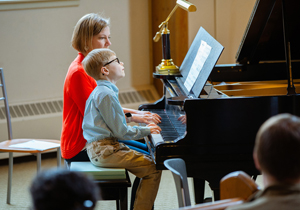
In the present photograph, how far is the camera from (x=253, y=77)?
→ 116 inches

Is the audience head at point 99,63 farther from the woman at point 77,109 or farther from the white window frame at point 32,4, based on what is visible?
the white window frame at point 32,4

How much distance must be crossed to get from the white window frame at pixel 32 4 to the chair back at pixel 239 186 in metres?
3.36

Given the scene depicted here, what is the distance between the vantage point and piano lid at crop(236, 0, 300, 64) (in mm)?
2441

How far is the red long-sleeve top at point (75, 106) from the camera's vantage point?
2461mm

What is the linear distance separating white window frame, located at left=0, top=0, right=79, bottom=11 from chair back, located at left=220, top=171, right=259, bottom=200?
336 centimetres

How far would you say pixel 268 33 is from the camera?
2641mm

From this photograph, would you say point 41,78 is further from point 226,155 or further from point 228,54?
point 226,155

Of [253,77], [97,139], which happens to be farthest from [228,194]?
[253,77]

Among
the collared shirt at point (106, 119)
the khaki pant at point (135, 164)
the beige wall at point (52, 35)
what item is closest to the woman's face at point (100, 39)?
the collared shirt at point (106, 119)

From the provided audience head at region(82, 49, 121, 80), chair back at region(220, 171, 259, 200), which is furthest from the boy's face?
chair back at region(220, 171, 259, 200)

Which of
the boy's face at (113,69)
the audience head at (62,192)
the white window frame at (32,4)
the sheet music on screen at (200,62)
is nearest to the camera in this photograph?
the audience head at (62,192)

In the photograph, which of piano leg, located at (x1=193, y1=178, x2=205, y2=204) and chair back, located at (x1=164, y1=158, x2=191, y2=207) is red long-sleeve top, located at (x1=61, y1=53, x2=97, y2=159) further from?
chair back, located at (x1=164, y1=158, x2=191, y2=207)

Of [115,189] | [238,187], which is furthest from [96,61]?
[238,187]

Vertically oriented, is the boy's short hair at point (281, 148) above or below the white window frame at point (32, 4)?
below
